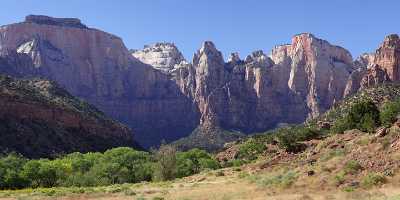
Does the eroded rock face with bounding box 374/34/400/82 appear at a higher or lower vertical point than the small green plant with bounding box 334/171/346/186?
higher

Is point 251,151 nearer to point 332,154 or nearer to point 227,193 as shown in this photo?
point 332,154

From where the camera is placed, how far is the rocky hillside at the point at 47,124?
106625mm

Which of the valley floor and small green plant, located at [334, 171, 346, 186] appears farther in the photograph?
small green plant, located at [334, 171, 346, 186]

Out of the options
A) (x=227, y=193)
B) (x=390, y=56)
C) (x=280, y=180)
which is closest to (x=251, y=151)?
(x=280, y=180)

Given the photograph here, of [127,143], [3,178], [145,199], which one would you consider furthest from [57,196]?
[127,143]

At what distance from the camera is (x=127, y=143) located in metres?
144

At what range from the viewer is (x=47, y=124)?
119m

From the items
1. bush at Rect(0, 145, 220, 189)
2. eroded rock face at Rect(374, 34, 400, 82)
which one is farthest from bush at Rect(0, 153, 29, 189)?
eroded rock face at Rect(374, 34, 400, 82)

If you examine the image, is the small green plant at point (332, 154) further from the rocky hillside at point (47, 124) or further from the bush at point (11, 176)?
the rocky hillside at point (47, 124)

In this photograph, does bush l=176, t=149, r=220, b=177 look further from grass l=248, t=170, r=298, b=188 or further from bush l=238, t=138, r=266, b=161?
grass l=248, t=170, r=298, b=188

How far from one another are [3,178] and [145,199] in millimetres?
38037

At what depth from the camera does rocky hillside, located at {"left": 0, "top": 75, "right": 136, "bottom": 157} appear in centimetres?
10662

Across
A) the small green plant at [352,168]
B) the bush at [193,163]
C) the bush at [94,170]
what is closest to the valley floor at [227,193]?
the small green plant at [352,168]

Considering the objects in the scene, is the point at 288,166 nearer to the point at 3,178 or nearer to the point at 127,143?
the point at 3,178
